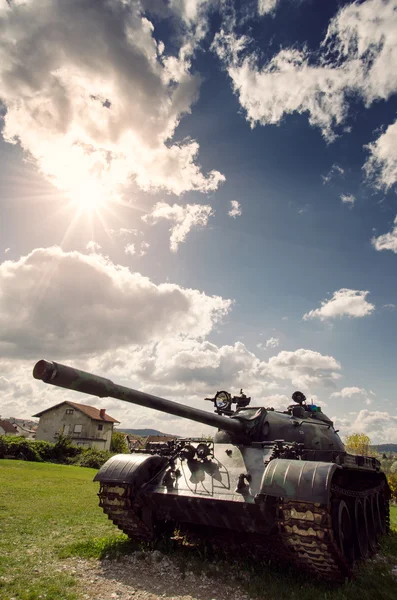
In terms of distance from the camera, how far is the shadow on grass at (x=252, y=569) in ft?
18.7

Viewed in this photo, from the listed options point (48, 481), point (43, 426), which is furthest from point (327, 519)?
point (43, 426)

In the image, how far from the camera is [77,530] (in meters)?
8.81

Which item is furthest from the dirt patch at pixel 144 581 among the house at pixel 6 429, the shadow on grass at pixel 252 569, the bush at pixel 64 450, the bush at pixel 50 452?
the house at pixel 6 429

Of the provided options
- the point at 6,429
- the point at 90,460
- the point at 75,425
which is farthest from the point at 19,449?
the point at 6,429

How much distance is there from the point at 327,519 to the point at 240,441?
3.04m

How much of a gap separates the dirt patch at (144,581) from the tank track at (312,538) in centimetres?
98

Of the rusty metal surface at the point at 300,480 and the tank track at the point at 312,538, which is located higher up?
the rusty metal surface at the point at 300,480

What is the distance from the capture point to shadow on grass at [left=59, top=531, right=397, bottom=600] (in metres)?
5.70

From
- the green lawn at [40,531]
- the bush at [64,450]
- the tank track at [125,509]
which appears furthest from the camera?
the bush at [64,450]

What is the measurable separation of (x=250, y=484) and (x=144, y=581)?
2.13 m

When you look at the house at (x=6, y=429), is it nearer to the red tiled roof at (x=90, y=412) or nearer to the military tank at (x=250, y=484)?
the red tiled roof at (x=90, y=412)

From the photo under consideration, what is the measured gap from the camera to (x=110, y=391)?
548cm

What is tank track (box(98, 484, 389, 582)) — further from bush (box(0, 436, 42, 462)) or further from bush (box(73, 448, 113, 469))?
bush (box(73, 448, 113, 469))

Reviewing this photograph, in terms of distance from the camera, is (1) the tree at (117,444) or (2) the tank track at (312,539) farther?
(1) the tree at (117,444)
